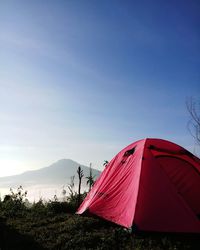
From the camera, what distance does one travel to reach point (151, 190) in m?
8.23

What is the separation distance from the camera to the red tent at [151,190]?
25.0 feet

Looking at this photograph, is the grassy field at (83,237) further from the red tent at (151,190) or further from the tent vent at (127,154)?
the tent vent at (127,154)

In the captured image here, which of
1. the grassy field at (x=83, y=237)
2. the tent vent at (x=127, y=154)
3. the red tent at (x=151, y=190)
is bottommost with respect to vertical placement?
the grassy field at (x=83, y=237)

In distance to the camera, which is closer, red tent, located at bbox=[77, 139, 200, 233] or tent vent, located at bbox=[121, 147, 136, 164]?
red tent, located at bbox=[77, 139, 200, 233]

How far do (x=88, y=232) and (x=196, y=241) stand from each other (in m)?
3.02

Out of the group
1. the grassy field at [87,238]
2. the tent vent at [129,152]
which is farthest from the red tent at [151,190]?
the grassy field at [87,238]

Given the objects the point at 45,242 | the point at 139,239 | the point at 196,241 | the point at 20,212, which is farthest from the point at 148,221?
the point at 20,212

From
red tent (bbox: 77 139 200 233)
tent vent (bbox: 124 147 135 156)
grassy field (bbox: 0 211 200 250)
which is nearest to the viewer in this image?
grassy field (bbox: 0 211 200 250)

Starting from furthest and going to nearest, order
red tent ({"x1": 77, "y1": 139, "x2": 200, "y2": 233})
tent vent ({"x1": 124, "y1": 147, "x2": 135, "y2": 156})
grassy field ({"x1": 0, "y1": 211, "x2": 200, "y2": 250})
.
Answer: tent vent ({"x1": 124, "y1": 147, "x2": 135, "y2": 156}) → red tent ({"x1": 77, "y1": 139, "x2": 200, "y2": 233}) → grassy field ({"x1": 0, "y1": 211, "x2": 200, "y2": 250})

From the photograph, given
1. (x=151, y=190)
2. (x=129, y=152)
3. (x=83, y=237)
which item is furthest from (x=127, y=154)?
(x=83, y=237)

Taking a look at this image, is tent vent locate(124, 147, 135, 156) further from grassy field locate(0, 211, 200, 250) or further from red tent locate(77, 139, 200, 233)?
grassy field locate(0, 211, 200, 250)

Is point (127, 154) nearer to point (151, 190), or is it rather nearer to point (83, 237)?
point (151, 190)

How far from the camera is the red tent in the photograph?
7.62m

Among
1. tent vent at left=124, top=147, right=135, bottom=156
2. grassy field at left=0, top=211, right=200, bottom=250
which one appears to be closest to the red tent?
tent vent at left=124, top=147, right=135, bottom=156
